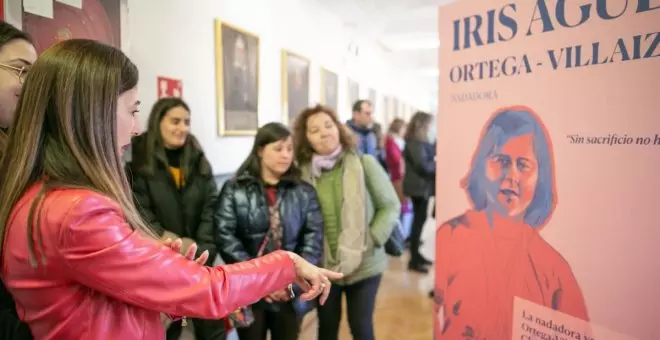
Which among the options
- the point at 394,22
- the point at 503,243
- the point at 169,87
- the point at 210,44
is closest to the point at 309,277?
the point at 503,243

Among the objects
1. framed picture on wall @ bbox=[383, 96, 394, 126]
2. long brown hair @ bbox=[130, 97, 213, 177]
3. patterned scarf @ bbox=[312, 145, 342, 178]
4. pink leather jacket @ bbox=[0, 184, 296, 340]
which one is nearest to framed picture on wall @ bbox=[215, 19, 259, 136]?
long brown hair @ bbox=[130, 97, 213, 177]

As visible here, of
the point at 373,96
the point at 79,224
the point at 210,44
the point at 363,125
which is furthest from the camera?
the point at 373,96

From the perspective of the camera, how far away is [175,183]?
6.40 feet

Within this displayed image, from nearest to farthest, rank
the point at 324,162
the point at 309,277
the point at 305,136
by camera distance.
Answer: the point at 309,277, the point at 324,162, the point at 305,136

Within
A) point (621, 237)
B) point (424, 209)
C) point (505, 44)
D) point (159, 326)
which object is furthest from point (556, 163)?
point (424, 209)

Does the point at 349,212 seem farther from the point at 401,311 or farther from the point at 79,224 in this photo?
the point at 401,311

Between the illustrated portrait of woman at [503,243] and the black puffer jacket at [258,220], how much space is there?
574mm

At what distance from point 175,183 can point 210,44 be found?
102cm

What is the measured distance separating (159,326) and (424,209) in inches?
146

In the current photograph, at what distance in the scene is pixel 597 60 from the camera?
1.20 m

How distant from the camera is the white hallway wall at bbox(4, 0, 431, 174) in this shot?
6.70ft

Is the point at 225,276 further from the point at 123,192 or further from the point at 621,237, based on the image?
the point at 621,237

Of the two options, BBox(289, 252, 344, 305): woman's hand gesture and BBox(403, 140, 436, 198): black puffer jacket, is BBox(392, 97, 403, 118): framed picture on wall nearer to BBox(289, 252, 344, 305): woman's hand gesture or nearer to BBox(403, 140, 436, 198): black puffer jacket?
BBox(403, 140, 436, 198): black puffer jacket

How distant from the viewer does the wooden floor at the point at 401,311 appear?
9.91ft
